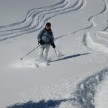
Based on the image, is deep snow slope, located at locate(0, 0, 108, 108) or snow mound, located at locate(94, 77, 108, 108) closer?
snow mound, located at locate(94, 77, 108, 108)

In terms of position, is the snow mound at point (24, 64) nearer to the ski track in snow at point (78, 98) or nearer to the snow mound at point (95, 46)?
the ski track in snow at point (78, 98)

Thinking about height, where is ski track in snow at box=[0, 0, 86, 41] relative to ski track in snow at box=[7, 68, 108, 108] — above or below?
above

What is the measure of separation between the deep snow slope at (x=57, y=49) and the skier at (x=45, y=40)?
1.49 ft

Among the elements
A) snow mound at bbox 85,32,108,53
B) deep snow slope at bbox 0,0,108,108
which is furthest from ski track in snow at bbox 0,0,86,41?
snow mound at bbox 85,32,108,53

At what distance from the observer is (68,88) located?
14.3 m

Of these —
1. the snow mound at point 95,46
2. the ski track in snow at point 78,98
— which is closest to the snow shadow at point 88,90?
the ski track in snow at point 78,98

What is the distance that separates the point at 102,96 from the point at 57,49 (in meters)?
5.89

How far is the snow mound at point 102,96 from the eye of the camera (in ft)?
45.6

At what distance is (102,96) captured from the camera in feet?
47.4

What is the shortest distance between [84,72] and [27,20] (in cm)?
1018

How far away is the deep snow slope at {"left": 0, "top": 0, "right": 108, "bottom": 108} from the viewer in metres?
14.1

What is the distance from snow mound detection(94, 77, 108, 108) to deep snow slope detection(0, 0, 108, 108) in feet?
0.74

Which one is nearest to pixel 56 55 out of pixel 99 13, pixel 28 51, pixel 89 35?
pixel 28 51

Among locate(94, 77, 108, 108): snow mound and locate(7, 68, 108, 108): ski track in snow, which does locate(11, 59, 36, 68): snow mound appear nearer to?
locate(7, 68, 108, 108): ski track in snow
